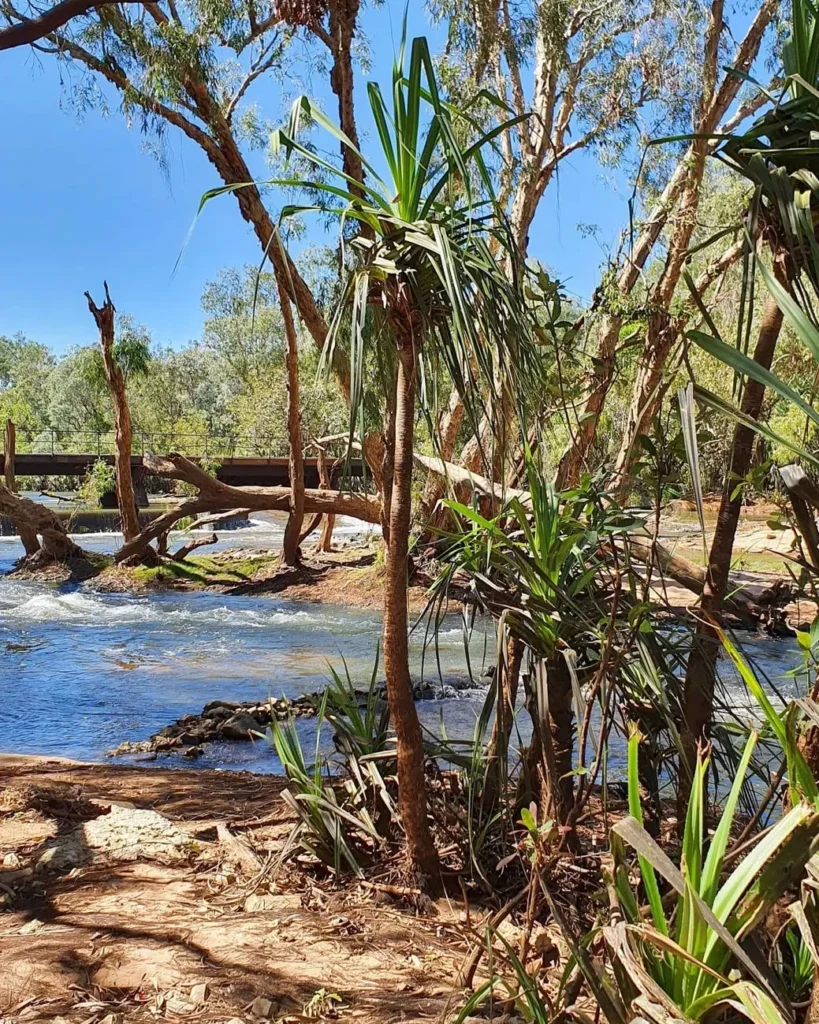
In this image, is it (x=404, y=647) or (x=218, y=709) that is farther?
(x=218, y=709)

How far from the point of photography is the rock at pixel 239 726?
583cm

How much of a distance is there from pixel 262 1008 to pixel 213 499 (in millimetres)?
11026

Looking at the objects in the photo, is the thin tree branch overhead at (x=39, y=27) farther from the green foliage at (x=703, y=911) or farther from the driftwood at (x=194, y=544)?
the driftwood at (x=194, y=544)

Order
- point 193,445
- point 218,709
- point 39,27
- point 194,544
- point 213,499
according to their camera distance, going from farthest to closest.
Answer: point 193,445 < point 194,544 < point 213,499 < point 218,709 < point 39,27

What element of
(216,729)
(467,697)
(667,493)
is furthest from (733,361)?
(467,697)

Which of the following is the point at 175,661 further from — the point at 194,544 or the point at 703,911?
the point at 703,911

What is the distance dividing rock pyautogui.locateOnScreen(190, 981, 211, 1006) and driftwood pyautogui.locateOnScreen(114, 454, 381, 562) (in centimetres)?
974

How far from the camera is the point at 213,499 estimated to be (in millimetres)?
12523

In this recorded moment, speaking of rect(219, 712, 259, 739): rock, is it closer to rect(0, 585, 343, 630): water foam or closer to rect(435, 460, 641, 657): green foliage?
rect(435, 460, 641, 657): green foliage

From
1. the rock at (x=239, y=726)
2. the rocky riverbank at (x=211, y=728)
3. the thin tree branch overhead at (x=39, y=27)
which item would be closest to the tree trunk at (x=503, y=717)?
the rocky riverbank at (x=211, y=728)

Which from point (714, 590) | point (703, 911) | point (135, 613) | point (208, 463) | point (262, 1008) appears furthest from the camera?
point (208, 463)

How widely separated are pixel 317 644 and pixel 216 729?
12.2ft

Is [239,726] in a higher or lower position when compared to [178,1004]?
lower

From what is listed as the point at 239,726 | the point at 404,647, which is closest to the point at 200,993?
the point at 404,647
